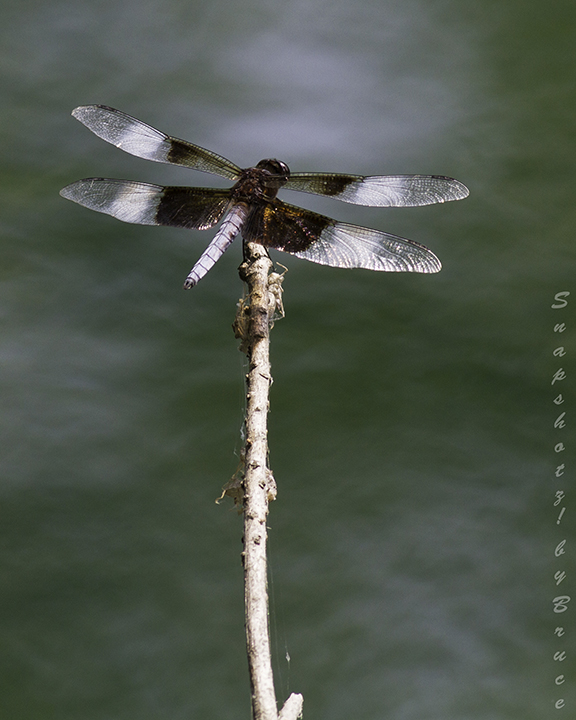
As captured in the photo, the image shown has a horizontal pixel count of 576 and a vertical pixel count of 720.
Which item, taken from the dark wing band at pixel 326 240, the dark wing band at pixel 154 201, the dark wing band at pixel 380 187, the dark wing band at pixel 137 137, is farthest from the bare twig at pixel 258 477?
the dark wing band at pixel 137 137

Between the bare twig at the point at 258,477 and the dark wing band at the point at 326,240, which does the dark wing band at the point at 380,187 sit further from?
the bare twig at the point at 258,477

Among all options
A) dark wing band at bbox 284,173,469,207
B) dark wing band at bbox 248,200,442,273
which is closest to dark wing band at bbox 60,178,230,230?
dark wing band at bbox 248,200,442,273

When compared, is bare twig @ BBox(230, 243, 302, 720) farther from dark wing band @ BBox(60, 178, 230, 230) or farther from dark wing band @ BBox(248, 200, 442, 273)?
dark wing band @ BBox(60, 178, 230, 230)

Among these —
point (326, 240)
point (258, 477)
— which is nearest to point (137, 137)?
point (326, 240)

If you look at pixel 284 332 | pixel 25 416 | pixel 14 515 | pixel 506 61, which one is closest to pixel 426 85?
pixel 506 61

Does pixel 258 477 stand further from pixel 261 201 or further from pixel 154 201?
pixel 154 201

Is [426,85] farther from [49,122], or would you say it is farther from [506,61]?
[49,122]
